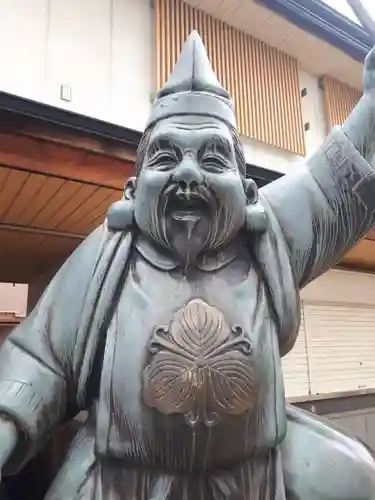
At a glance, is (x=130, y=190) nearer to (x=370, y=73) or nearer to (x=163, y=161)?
(x=163, y=161)

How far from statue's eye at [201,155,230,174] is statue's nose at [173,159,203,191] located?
0.04m

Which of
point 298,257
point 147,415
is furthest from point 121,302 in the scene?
point 298,257

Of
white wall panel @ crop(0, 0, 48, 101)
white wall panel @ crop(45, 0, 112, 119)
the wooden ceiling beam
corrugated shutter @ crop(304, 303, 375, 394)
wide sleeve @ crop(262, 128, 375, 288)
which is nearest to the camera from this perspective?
wide sleeve @ crop(262, 128, 375, 288)

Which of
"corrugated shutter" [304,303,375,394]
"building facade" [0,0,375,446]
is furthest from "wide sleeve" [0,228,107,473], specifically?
"corrugated shutter" [304,303,375,394]

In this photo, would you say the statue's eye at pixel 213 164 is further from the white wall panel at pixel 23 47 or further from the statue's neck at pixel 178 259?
the white wall panel at pixel 23 47

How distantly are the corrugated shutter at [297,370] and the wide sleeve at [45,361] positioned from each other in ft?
9.65

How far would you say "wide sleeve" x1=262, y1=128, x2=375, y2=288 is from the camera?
1.04 meters

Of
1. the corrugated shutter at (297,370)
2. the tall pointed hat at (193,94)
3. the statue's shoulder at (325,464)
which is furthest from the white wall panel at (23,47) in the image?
the corrugated shutter at (297,370)

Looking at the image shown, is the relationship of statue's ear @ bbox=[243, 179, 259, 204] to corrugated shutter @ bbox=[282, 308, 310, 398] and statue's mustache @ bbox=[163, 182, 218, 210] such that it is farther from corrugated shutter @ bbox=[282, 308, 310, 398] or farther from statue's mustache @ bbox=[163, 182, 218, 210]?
corrugated shutter @ bbox=[282, 308, 310, 398]

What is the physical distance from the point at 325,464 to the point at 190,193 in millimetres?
556

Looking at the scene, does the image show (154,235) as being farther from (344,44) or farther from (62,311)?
(344,44)

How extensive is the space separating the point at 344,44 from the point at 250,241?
3.43m

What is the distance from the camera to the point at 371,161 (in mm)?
1080

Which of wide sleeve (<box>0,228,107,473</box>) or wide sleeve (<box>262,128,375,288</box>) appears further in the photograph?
wide sleeve (<box>262,128,375,288</box>)
